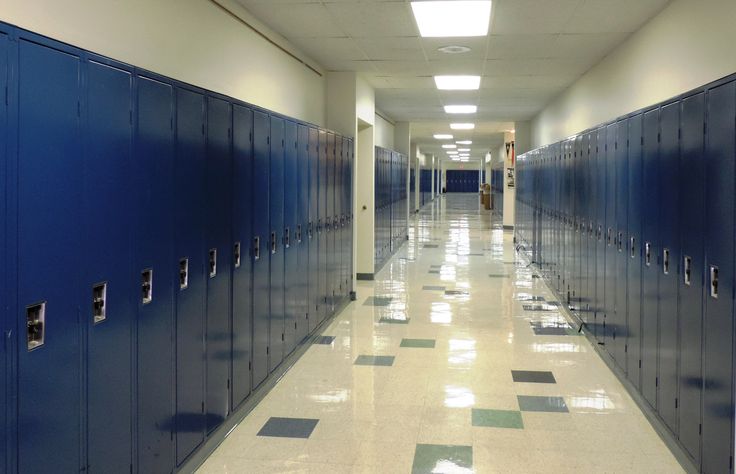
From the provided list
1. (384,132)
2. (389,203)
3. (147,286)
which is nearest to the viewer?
(147,286)

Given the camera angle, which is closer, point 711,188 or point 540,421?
point 711,188

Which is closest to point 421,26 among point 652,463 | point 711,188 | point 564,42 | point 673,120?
point 564,42

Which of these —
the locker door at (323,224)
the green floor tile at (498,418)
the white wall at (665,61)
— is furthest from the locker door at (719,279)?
the locker door at (323,224)

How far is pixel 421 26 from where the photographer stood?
5781 mm

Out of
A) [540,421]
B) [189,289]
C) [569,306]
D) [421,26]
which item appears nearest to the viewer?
[189,289]

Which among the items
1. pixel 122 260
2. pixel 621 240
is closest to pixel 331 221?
pixel 621 240

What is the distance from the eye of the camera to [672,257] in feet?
12.0

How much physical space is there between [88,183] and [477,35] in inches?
180

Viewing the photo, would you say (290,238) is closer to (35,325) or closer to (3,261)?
(35,325)

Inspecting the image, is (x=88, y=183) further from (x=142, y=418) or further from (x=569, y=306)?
(x=569, y=306)

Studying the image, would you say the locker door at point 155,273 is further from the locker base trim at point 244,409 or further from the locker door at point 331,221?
the locker door at point 331,221

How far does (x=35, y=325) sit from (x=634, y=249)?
145 inches

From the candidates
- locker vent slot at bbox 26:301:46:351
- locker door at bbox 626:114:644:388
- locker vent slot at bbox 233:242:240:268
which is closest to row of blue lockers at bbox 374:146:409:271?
locker door at bbox 626:114:644:388

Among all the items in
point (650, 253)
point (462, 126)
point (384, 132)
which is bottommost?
point (650, 253)
